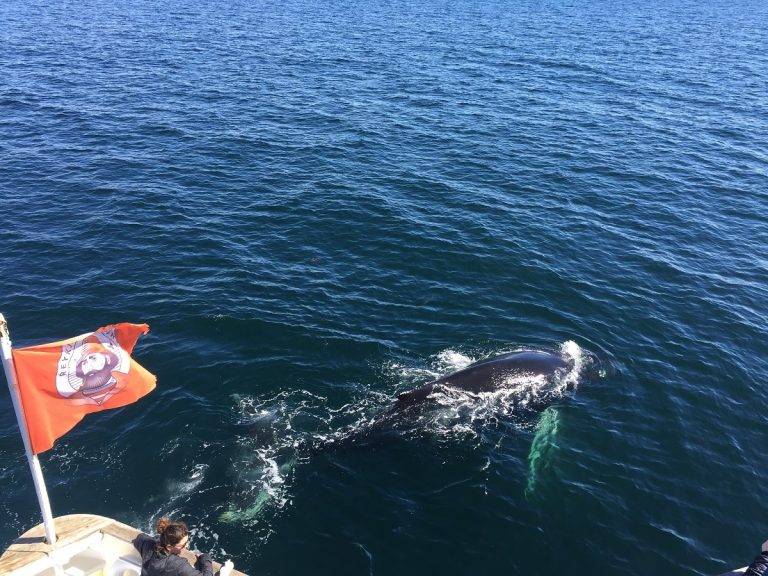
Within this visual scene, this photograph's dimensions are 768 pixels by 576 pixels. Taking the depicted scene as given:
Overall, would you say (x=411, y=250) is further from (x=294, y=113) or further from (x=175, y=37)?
(x=175, y=37)

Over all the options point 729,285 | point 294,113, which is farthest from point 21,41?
point 729,285

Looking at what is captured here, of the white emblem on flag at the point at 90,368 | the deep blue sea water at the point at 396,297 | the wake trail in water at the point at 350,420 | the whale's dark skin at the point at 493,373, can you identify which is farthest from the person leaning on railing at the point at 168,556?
the whale's dark skin at the point at 493,373

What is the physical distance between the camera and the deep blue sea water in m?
19.6

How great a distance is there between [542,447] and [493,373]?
3.68m

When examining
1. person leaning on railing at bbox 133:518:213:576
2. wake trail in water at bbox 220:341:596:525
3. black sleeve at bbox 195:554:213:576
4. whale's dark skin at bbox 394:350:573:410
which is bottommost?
wake trail in water at bbox 220:341:596:525

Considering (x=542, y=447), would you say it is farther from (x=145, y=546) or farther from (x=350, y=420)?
(x=145, y=546)

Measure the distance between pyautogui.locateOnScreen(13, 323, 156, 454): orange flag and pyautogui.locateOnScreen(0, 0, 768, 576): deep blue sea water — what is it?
7.06m

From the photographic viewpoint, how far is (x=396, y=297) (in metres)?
31.3

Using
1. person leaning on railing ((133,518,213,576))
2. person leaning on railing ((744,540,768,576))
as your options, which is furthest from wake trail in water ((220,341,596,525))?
person leaning on railing ((744,540,768,576))

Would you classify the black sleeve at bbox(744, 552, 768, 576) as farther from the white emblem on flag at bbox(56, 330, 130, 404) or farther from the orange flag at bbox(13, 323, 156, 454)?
the white emblem on flag at bbox(56, 330, 130, 404)

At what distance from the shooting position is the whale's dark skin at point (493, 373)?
23.3 metres

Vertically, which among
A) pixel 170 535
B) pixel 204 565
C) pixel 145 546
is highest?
pixel 170 535

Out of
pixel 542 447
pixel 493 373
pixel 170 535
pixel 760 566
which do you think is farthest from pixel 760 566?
pixel 170 535

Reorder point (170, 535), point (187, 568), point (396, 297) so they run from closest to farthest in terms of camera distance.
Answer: point (170, 535)
point (187, 568)
point (396, 297)
